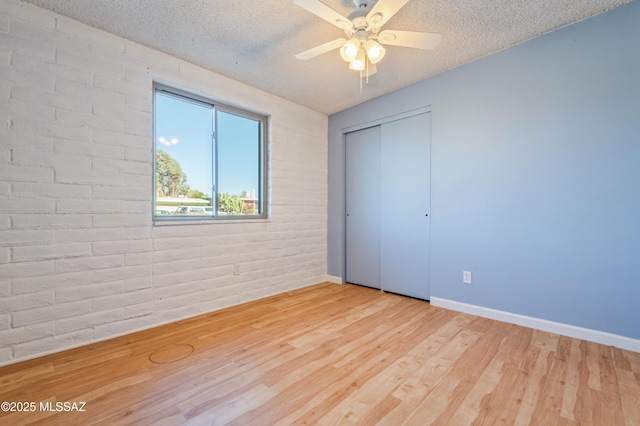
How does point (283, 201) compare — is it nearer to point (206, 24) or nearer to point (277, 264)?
point (277, 264)

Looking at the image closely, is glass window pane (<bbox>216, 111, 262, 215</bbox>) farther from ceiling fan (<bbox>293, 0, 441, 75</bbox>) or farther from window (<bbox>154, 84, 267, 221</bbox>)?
ceiling fan (<bbox>293, 0, 441, 75</bbox>)

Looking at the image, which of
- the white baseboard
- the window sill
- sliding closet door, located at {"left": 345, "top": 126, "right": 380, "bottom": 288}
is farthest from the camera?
sliding closet door, located at {"left": 345, "top": 126, "right": 380, "bottom": 288}

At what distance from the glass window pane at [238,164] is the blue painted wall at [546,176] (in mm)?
2060

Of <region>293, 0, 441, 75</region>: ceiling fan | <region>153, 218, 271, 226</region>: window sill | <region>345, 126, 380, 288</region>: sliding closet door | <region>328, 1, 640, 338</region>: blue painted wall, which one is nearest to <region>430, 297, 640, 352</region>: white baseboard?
<region>328, 1, 640, 338</region>: blue painted wall

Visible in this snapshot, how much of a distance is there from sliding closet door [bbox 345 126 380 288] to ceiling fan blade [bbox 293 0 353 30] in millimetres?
1999

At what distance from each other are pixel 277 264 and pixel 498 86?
3.02m

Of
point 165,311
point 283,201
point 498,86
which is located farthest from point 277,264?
point 498,86

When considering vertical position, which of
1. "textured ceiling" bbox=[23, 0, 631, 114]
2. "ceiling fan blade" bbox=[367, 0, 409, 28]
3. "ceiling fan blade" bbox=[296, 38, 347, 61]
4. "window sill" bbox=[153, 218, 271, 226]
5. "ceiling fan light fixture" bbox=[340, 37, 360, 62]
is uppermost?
"textured ceiling" bbox=[23, 0, 631, 114]

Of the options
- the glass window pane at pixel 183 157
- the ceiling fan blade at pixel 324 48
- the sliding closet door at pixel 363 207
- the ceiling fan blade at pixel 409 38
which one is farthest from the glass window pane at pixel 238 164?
the ceiling fan blade at pixel 409 38

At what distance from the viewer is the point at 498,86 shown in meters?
2.59

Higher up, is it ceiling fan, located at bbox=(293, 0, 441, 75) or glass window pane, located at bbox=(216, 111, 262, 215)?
ceiling fan, located at bbox=(293, 0, 441, 75)

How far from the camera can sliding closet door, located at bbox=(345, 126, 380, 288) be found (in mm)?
3662

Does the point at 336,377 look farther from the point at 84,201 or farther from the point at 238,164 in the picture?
the point at 238,164

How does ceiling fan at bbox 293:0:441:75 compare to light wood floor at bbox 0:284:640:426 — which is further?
ceiling fan at bbox 293:0:441:75
